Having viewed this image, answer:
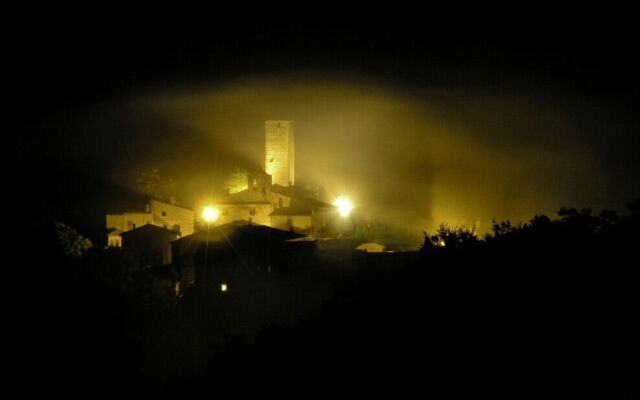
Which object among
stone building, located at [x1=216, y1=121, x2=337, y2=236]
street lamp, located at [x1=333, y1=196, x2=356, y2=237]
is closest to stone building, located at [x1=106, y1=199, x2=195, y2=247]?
stone building, located at [x1=216, y1=121, x2=337, y2=236]

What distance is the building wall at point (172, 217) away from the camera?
41375 millimetres

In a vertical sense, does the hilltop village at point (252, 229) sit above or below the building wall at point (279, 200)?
below

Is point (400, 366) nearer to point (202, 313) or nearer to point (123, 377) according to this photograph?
point (123, 377)

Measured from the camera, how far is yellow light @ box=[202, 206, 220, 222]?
40.8 meters

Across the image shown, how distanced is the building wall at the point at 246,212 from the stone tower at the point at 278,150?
621 cm

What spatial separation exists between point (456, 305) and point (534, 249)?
189 cm

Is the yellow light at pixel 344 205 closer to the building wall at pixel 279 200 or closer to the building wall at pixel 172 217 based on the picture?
the building wall at pixel 279 200

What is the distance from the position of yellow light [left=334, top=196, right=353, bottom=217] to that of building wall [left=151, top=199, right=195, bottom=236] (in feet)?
27.0

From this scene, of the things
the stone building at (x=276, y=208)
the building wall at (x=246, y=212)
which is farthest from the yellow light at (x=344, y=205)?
the building wall at (x=246, y=212)

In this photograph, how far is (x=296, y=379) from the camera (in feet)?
41.4

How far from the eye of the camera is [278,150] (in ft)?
156

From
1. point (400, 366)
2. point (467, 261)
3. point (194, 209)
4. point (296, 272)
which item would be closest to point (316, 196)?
point (194, 209)

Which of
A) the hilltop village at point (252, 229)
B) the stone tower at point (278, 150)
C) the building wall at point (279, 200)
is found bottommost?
the hilltop village at point (252, 229)

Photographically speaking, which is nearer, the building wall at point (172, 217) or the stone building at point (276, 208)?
the stone building at point (276, 208)
